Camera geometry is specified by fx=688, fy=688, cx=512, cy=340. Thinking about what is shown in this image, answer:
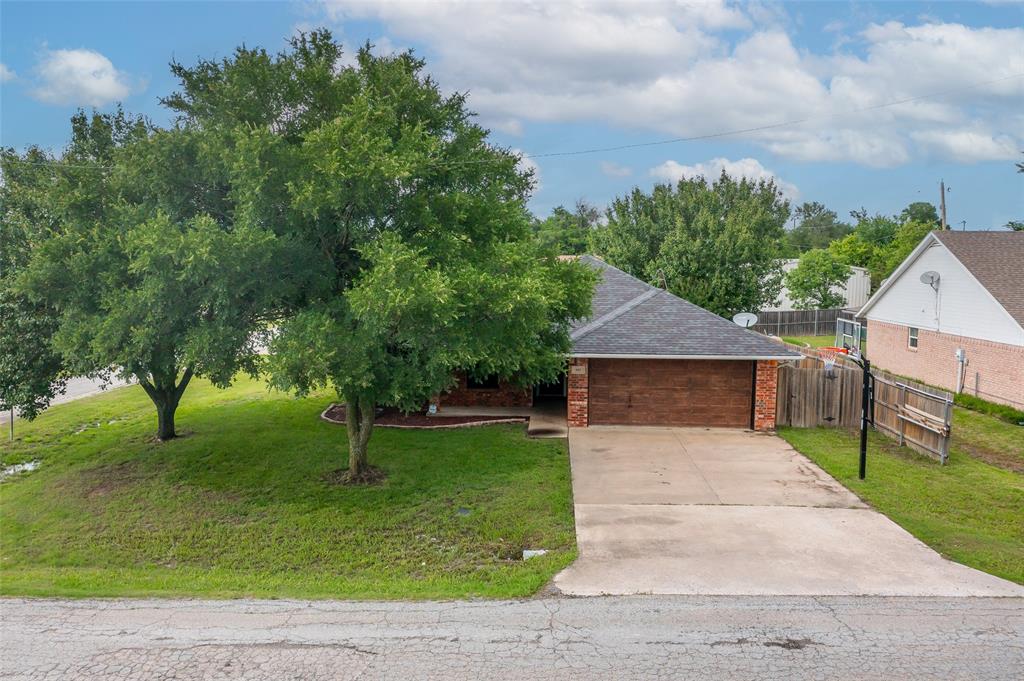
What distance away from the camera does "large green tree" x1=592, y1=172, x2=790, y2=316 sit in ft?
96.6

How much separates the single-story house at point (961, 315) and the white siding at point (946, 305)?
3 centimetres

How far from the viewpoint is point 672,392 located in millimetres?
17078

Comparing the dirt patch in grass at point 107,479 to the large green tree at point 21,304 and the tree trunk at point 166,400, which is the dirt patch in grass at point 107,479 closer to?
the tree trunk at point 166,400

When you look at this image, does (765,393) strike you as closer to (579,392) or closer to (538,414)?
(579,392)

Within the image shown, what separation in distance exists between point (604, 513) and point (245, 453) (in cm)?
837

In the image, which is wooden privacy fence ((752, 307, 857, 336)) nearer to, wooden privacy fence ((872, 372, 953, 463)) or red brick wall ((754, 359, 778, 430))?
wooden privacy fence ((872, 372, 953, 463))

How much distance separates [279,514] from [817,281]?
36993mm

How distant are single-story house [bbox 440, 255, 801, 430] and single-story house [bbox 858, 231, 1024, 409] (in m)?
7.54

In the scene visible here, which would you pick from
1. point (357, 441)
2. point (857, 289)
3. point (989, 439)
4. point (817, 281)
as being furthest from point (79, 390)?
point (857, 289)

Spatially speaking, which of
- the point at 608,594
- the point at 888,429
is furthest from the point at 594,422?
the point at 608,594

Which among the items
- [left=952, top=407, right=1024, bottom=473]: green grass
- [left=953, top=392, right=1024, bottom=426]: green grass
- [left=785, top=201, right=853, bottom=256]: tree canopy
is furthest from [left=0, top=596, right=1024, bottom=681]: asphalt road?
[left=785, top=201, right=853, bottom=256]: tree canopy

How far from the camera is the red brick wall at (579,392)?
55.4 feet

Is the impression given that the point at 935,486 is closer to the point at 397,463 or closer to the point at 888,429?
the point at 888,429

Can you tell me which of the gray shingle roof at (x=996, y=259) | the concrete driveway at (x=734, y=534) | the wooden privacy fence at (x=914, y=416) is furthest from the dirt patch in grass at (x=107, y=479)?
the gray shingle roof at (x=996, y=259)
